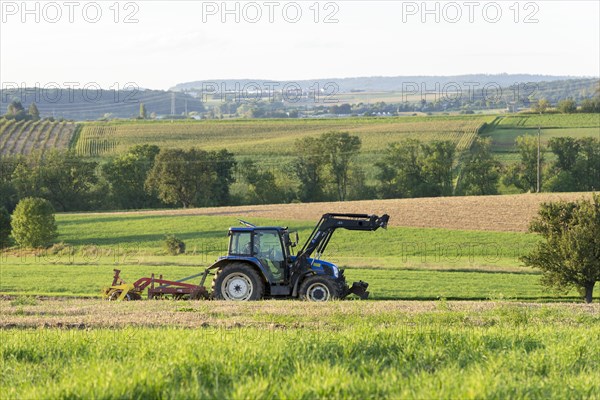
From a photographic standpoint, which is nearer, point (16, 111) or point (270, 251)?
point (270, 251)

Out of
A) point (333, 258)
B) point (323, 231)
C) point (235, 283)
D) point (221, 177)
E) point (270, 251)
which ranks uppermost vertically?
point (221, 177)

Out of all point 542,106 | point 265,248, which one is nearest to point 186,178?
point 265,248

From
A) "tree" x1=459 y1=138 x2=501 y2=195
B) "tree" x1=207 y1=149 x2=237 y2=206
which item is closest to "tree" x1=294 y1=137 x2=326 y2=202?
"tree" x1=207 y1=149 x2=237 y2=206

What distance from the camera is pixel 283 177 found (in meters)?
87.9

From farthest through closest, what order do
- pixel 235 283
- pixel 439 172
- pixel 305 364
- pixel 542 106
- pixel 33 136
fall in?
pixel 542 106
pixel 33 136
pixel 439 172
pixel 235 283
pixel 305 364

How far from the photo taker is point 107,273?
1538 inches

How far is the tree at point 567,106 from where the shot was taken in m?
127

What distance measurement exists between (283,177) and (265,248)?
66.7m

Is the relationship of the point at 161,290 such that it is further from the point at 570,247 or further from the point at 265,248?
the point at 570,247

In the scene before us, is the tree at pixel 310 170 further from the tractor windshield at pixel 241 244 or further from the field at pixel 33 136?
the tractor windshield at pixel 241 244

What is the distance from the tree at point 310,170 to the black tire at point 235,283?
63482mm

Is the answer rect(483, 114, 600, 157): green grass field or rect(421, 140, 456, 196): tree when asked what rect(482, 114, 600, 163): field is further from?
rect(421, 140, 456, 196): tree

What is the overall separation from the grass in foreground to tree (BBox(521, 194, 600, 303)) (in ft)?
63.9

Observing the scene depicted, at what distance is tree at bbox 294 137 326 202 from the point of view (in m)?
85.3
